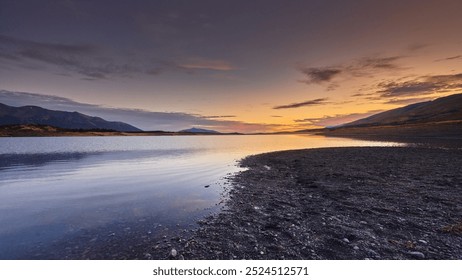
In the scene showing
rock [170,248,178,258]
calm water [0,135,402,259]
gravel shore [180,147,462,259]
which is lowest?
calm water [0,135,402,259]

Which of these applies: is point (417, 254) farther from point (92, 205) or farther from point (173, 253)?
point (92, 205)

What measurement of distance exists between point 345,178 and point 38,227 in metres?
21.5

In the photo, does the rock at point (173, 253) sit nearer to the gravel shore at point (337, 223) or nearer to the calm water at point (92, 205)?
the gravel shore at point (337, 223)

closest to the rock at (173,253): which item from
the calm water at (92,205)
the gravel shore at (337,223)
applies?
the gravel shore at (337,223)

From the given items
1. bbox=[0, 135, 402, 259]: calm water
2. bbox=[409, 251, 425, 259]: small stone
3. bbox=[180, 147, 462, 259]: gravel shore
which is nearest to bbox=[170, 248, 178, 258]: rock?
bbox=[180, 147, 462, 259]: gravel shore

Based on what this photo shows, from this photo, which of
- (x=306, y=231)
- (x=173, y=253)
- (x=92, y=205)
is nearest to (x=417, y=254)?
(x=306, y=231)

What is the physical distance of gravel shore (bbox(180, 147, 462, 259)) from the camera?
8.05 meters

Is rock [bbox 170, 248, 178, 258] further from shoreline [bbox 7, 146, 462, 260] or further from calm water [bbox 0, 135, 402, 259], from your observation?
calm water [bbox 0, 135, 402, 259]

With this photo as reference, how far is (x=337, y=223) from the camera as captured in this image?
1038cm

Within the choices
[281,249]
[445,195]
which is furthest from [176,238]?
[445,195]

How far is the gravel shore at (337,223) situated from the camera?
805cm

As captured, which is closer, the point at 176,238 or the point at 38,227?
the point at 176,238

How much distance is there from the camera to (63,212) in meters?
12.8
